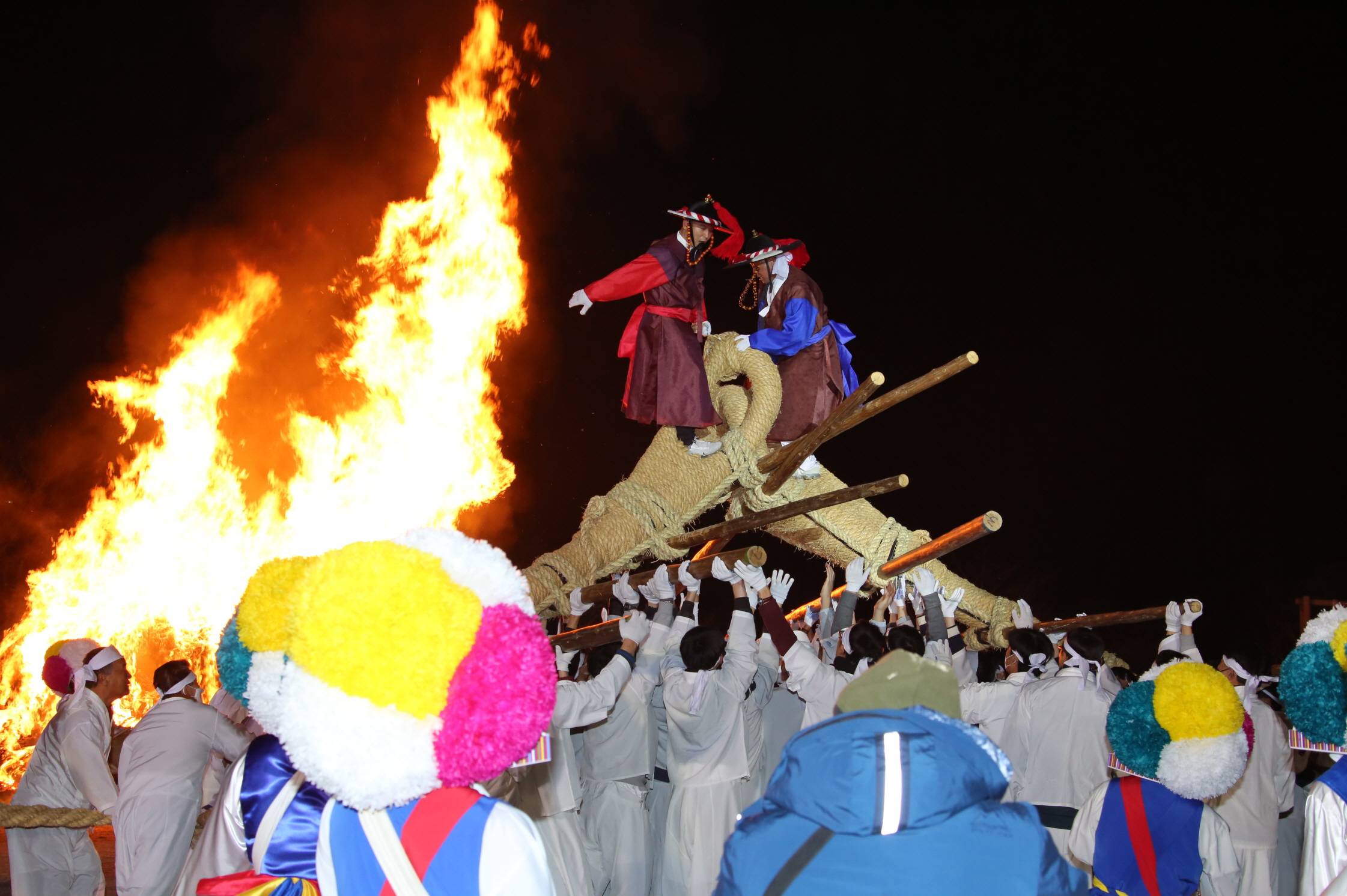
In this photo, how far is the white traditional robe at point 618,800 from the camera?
4.91 m

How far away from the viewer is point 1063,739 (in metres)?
4.27

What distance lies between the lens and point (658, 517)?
5.50m

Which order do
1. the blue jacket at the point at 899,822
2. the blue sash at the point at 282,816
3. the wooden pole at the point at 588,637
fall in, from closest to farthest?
the blue jacket at the point at 899,822 < the blue sash at the point at 282,816 < the wooden pole at the point at 588,637

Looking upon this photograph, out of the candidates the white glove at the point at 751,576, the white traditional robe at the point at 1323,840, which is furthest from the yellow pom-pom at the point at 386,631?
the white glove at the point at 751,576

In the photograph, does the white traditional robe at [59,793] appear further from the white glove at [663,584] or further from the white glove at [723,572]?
the white glove at [723,572]

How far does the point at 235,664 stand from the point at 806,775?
150cm

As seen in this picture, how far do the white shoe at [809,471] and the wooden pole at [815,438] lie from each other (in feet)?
0.83

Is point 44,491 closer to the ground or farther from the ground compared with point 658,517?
farther from the ground

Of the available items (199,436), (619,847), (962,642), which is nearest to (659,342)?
(962,642)

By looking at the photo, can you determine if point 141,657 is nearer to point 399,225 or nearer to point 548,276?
point 399,225

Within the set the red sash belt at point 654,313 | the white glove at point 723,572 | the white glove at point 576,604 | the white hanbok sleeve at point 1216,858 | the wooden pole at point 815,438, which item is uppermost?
the red sash belt at point 654,313

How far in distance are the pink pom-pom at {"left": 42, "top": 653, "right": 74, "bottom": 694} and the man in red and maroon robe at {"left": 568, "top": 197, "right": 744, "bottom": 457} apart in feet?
10.1

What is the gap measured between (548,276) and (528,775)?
374 inches

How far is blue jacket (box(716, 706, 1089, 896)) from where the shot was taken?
4.74 ft
